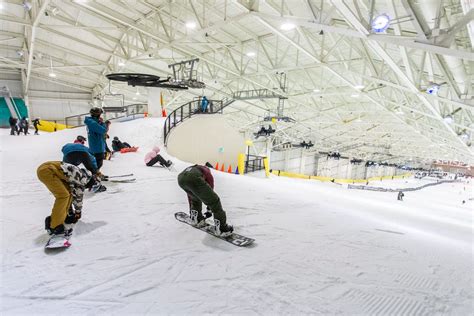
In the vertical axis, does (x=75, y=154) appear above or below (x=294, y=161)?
above

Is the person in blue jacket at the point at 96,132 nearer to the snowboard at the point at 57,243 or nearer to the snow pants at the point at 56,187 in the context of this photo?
the snow pants at the point at 56,187

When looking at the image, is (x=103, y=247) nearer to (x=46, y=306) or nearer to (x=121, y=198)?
(x=46, y=306)

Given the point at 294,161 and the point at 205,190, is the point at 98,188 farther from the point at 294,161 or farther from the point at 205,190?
the point at 294,161

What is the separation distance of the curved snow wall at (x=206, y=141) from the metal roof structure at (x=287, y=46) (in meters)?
3.76

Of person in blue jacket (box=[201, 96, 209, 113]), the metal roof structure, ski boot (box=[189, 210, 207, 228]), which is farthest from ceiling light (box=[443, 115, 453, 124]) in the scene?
ski boot (box=[189, 210, 207, 228])

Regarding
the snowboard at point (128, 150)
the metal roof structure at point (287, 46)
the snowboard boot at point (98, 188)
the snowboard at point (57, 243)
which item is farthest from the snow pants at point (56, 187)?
the snowboard at point (128, 150)

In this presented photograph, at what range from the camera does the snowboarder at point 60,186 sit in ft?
9.32

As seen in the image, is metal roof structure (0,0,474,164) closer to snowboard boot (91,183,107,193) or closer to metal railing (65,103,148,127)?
metal railing (65,103,148,127)

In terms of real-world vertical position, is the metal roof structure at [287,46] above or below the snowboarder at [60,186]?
above

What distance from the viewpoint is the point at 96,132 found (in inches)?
213

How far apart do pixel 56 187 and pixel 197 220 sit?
1851 mm

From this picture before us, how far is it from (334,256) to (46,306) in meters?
2.97

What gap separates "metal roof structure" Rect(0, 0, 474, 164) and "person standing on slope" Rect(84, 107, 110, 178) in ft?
17.6

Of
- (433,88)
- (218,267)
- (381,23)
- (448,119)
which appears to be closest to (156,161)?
(218,267)
